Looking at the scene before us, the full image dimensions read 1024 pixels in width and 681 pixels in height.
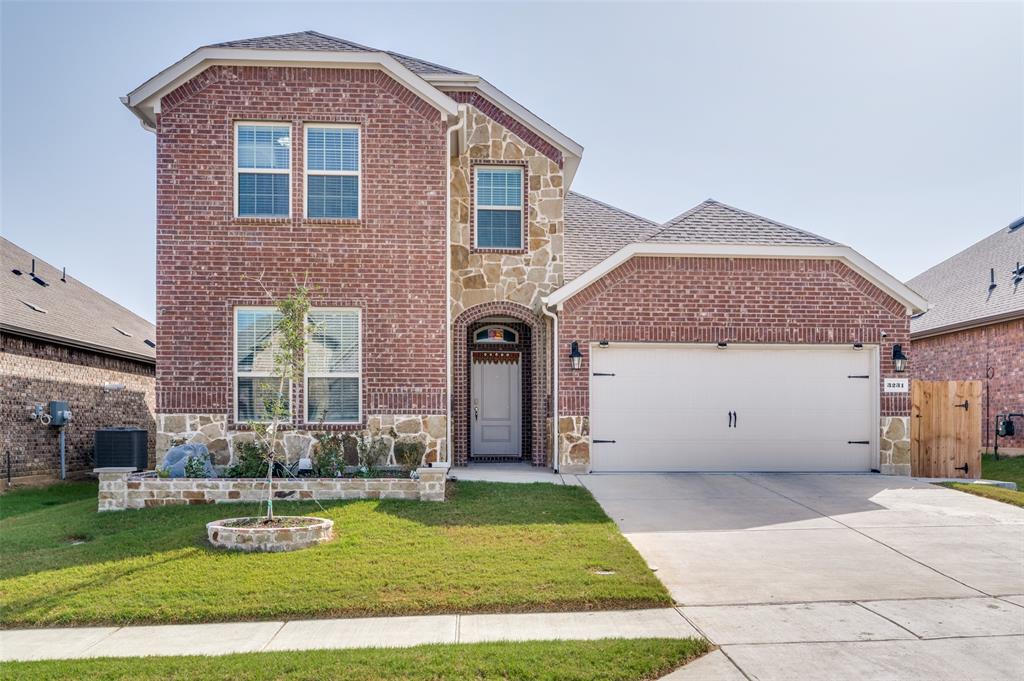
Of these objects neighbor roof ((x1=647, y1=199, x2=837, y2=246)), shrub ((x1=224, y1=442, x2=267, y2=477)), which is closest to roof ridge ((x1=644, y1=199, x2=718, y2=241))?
neighbor roof ((x1=647, y1=199, x2=837, y2=246))

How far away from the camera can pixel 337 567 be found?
7234 millimetres

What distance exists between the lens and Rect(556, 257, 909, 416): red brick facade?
42.6ft

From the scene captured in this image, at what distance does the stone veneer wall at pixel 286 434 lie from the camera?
11586 mm

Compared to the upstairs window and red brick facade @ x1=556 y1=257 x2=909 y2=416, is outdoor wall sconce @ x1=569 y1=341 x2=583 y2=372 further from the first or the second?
the upstairs window

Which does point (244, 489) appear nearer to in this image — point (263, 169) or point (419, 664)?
point (263, 169)

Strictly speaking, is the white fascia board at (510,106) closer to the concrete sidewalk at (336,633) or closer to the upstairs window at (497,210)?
the upstairs window at (497,210)

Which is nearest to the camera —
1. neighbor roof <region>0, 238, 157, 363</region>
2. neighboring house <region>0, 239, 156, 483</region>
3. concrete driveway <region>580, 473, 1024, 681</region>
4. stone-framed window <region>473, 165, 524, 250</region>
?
concrete driveway <region>580, 473, 1024, 681</region>

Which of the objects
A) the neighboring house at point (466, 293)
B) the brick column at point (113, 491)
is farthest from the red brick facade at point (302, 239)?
the brick column at point (113, 491)

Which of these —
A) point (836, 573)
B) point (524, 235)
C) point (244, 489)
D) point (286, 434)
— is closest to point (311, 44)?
point (524, 235)

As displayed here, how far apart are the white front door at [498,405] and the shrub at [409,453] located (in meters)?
2.94

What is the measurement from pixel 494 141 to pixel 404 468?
6719mm

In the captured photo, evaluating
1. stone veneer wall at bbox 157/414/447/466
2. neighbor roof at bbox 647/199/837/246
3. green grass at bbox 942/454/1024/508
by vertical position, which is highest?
neighbor roof at bbox 647/199/837/246

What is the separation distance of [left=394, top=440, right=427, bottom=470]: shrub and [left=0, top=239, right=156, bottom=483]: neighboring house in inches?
314

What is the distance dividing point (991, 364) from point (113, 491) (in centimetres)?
1874
